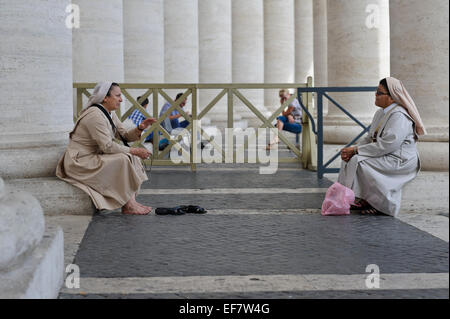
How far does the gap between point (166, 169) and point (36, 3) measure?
5860 mm

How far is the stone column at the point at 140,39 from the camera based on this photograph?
53.7ft

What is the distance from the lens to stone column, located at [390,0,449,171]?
26.5 ft

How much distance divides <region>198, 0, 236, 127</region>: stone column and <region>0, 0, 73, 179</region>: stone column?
1433 cm

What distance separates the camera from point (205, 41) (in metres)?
22.5

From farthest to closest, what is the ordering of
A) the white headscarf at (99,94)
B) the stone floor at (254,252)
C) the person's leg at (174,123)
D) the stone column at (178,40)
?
1. the stone column at (178,40)
2. the person's leg at (174,123)
3. the white headscarf at (99,94)
4. the stone floor at (254,252)

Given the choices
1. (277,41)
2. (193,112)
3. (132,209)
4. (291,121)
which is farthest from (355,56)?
(277,41)

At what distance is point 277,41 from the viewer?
105 ft

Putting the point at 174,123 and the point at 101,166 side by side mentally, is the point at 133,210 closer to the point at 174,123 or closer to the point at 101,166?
the point at 101,166

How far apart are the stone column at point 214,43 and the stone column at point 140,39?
574 cm

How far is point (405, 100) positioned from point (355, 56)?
6.04 metres

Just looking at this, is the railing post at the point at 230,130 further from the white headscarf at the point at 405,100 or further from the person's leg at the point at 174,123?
the white headscarf at the point at 405,100

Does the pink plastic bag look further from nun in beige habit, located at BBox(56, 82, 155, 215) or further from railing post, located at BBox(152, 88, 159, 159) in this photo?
railing post, located at BBox(152, 88, 159, 159)

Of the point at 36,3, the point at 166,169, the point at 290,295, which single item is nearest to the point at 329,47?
the point at 166,169

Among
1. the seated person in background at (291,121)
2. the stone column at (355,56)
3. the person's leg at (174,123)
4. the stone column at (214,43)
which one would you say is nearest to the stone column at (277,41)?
the stone column at (214,43)
